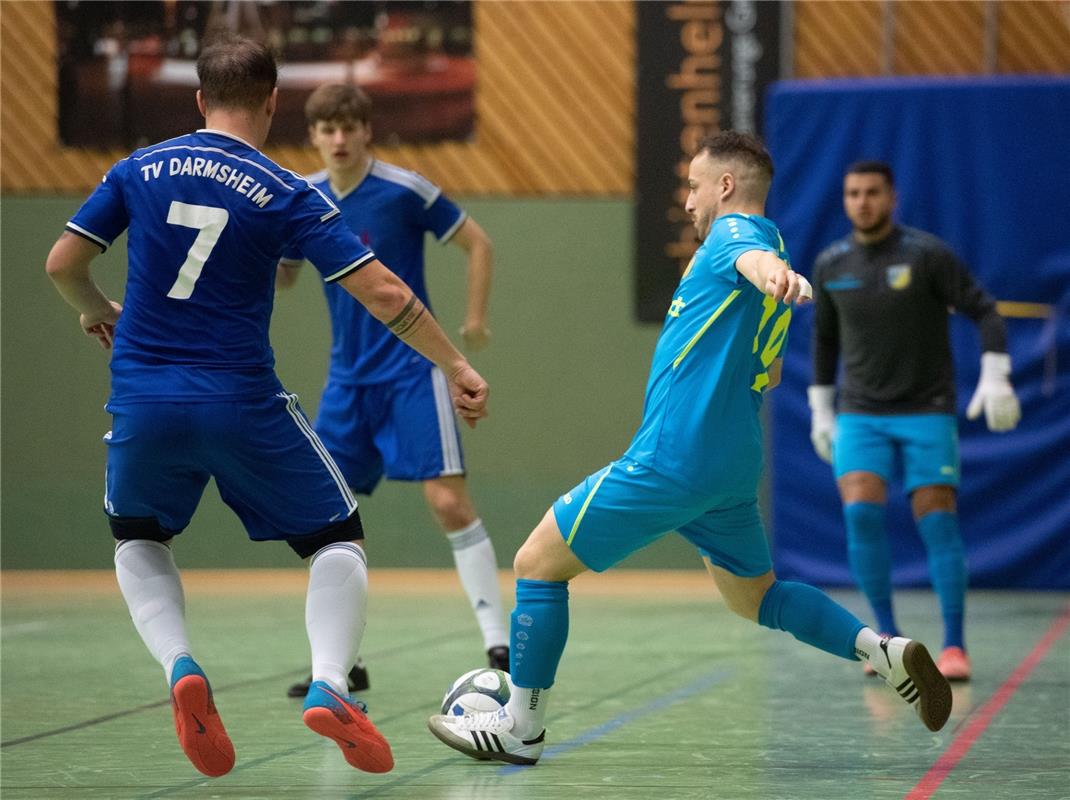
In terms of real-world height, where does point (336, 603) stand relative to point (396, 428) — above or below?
above

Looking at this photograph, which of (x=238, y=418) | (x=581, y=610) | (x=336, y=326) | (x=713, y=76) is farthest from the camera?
(x=713, y=76)

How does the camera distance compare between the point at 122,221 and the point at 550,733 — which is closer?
the point at 122,221

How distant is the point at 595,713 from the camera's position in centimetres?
554

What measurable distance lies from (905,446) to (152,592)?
3556 millimetres

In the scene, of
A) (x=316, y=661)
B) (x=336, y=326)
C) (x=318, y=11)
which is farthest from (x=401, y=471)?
(x=318, y=11)

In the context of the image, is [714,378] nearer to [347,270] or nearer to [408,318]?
[408,318]

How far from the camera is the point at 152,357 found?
158 inches

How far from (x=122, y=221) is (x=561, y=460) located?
765 centimetres

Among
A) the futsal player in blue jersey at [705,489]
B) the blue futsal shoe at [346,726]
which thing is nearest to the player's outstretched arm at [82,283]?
the blue futsal shoe at [346,726]

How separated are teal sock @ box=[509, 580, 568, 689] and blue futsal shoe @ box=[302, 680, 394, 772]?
597mm

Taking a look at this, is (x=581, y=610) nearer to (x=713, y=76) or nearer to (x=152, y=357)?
(x=713, y=76)

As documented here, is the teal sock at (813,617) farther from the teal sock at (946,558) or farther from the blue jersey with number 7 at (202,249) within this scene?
the teal sock at (946,558)

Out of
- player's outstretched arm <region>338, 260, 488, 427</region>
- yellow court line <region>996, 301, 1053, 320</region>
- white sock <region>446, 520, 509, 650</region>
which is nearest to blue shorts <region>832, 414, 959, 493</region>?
white sock <region>446, 520, 509, 650</region>

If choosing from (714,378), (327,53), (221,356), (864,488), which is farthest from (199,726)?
(327,53)
